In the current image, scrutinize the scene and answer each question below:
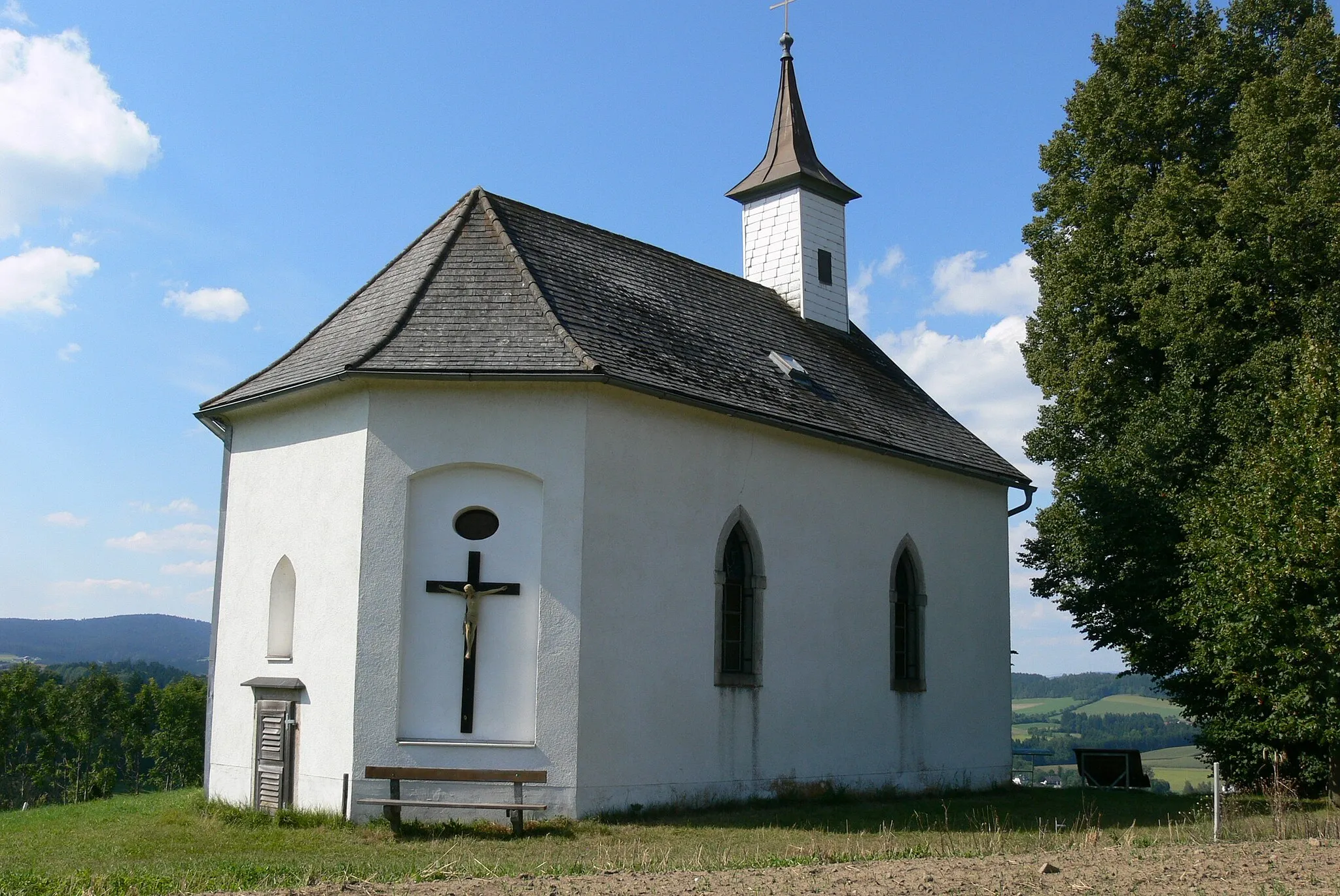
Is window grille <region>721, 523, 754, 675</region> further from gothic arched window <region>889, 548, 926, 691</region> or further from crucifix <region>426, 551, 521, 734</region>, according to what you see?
gothic arched window <region>889, 548, 926, 691</region>

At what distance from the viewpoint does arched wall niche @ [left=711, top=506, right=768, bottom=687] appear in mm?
16188

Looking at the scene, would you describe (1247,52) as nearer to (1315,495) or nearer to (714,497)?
(1315,495)

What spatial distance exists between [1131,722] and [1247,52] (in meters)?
61.4

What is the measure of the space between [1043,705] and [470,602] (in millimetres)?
81592

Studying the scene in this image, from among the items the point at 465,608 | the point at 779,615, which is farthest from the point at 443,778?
the point at 779,615

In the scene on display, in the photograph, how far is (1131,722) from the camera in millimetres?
75312

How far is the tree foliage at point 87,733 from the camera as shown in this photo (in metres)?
46.0

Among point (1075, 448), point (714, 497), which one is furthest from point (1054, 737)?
point (714, 497)

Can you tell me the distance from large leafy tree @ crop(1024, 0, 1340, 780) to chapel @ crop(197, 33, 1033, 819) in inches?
175

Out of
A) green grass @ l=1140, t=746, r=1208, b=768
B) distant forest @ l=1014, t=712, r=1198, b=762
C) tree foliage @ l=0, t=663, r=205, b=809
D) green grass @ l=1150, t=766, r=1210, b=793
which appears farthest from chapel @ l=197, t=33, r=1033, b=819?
distant forest @ l=1014, t=712, r=1198, b=762

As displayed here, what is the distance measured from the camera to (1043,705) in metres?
88.0

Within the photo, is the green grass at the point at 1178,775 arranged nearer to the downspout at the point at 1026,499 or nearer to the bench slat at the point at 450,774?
the downspout at the point at 1026,499

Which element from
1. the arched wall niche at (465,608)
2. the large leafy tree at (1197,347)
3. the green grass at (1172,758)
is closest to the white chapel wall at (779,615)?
the arched wall niche at (465,608)

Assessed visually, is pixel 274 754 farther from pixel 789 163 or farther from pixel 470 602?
pixel 789 163
